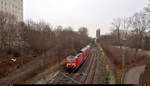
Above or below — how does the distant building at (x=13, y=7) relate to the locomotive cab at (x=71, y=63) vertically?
above

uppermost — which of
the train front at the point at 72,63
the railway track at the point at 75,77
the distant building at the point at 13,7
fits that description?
the distant building at the point at 13,7

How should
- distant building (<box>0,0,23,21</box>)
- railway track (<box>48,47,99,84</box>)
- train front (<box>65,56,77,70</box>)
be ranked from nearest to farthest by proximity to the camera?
railway track (<box>48,47,99,84</box>), train front (<box>65,56,77,70</box>), distant building (<box>0,0,23,21</box>)

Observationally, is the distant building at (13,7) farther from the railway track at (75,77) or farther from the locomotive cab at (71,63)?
the railway track at (75,77)

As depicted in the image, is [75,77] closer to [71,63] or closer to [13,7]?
[71,63]

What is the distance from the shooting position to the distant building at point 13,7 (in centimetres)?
4369

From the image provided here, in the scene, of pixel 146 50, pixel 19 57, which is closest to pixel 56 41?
pixel 19 57

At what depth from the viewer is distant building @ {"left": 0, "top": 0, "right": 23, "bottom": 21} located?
4369 cm

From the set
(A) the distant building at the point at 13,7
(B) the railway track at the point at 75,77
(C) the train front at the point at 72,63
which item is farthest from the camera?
(A) the distant building at the point at 13,7

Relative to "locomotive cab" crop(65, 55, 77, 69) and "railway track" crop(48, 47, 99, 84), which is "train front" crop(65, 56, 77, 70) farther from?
"railway track" crop(48, 47, 99, 84)

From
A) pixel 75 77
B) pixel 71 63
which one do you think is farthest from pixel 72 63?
pixel 75 77

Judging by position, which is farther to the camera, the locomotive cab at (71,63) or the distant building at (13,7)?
the distant building at (13,7)

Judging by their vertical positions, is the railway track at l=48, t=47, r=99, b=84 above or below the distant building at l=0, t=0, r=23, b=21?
below

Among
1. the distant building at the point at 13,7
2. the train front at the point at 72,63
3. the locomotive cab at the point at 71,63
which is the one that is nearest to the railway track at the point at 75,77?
the train front at the point at 72,63

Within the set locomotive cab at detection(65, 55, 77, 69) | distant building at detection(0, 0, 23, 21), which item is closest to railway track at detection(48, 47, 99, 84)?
locomotive cab at detection(65, 55, 77, 69)
